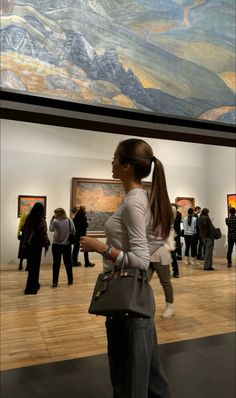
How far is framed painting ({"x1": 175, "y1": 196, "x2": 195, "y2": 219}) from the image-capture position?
16.7ft

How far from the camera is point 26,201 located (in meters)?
4.93

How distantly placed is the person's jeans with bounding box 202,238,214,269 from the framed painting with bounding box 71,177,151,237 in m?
1.75

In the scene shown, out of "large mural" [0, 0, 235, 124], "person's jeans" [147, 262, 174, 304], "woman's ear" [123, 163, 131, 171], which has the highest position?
"large mural" [0, 0, 235, 124]

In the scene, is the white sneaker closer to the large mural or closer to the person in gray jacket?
the person in gray jacket

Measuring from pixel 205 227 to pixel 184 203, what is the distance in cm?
65

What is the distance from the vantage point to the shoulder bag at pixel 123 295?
146 cm

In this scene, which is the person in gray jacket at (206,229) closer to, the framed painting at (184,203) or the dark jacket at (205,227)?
the dark jacket at (205,227)

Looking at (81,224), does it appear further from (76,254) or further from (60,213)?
(76,254)

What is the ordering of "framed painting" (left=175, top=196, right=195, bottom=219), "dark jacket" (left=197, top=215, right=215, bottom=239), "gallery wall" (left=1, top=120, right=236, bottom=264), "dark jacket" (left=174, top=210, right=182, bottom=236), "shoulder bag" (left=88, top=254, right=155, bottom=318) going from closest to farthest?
"shoulder bag" (left=88, top=254, right=155, bottom=318), "gallery wall" (left=1, top=120, right=236, bottom=264), "framed painting" (left=175, top=196, right=195, bottom=219), "dark jacket" (left=174, top=210, right=182, bottom=236), "dark jacket" (left=197, top=215, right=215, bottom=239)

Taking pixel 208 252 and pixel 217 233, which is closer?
pixel 217 233

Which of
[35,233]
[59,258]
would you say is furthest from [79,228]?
[35,233]

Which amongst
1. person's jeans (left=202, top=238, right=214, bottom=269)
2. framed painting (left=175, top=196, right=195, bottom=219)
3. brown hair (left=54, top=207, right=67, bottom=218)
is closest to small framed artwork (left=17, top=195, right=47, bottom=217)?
brown hair (left=54, top=207, right=67, bottom=218)

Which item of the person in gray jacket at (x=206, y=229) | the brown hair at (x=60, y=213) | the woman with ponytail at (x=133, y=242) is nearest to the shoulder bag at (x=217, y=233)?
the person in gray jacket at (x=206, y=229)

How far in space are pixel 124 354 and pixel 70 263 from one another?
3.50 meters
